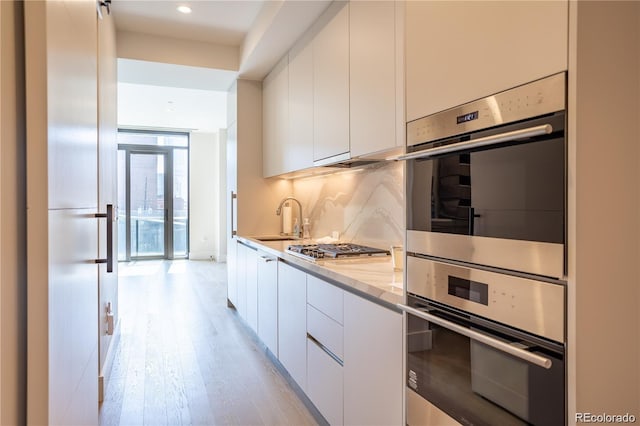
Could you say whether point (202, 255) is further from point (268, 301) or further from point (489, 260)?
point (489, 260)

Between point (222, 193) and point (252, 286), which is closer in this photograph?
point (252, 286)

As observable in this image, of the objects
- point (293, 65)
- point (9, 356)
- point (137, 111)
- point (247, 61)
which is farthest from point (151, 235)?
point (9, 356)

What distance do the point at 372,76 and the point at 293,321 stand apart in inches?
61.0

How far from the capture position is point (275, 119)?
393cm

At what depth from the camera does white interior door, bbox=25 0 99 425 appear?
96cm

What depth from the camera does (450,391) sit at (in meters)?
1.24

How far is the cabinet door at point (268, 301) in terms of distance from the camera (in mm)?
3010

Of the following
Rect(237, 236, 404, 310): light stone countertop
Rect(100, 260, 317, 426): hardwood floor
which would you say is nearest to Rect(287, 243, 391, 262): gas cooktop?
Rect(237, 236, 404, 310): light stone countertop

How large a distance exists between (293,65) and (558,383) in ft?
9.92

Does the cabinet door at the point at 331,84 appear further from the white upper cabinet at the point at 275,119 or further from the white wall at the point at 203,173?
the white wall at the point at 203,173

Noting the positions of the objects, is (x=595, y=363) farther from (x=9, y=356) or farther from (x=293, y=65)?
(x=293, y=65)

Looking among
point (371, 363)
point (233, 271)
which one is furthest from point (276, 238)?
point (371, 363)

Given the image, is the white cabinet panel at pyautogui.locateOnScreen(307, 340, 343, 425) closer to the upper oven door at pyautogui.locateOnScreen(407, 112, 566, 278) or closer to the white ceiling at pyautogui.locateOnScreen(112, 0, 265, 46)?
the upper oven door at pyautogui.locateOnScreen(407, 112, 566, 278)

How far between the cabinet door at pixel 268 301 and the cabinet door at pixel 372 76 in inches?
47.7
